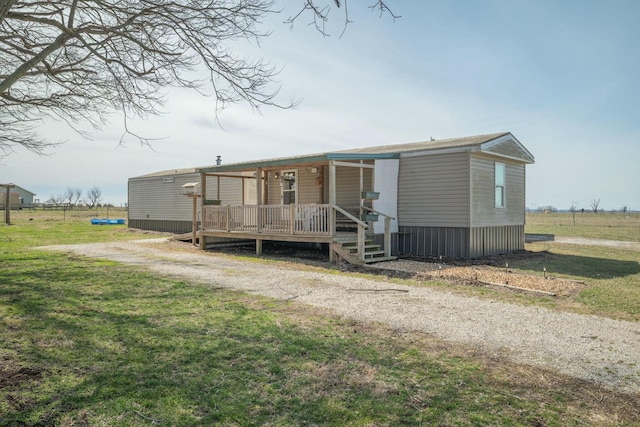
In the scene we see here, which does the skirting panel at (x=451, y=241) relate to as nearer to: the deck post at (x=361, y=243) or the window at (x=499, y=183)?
the window at (x=499, y=183)

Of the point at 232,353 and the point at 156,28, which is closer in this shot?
the point at 232,353

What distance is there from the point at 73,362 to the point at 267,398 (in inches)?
Answer: 75.7

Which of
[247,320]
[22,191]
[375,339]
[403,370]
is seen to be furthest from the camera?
[22,191]

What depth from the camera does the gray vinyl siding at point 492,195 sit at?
12.2 meters

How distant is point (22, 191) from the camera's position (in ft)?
223

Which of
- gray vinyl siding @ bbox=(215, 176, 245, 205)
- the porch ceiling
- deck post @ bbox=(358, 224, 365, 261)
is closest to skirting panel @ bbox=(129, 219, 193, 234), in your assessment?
gray vinyl siding @ bbox=(215, 176, 245, 205)

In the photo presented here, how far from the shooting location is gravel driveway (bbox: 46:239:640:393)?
162 inches

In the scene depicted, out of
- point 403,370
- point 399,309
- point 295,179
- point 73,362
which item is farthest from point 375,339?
point 295,179

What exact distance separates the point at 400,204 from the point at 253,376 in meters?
10.3

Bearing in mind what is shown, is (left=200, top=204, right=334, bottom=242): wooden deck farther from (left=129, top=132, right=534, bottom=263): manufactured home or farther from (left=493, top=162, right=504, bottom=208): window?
(left=493, top=162, right=504, bottom=208): window

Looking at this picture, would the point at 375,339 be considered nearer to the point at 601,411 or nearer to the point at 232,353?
the point at 232,353

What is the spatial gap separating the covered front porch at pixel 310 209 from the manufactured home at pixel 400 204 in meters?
0.03

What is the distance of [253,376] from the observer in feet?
11.8

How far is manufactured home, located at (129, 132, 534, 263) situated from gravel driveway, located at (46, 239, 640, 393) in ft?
9.42
